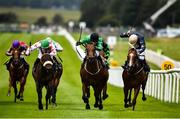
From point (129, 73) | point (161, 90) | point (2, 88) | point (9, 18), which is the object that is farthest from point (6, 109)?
point (9, 18)

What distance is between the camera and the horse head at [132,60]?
20859 mm

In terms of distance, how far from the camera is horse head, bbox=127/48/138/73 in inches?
821

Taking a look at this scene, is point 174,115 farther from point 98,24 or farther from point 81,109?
point 98,24

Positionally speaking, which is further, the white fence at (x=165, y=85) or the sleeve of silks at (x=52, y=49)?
the white fence at (x=165, y=85)

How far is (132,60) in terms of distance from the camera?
20891 mm

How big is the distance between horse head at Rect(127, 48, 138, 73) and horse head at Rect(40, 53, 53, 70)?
186cm

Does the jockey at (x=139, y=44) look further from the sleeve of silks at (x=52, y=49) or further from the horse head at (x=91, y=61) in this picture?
the sleeve of silks at (x=52, y=49)

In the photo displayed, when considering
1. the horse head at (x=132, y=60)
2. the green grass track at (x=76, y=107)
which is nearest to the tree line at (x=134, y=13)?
the green grass track at (x=76, y=107)

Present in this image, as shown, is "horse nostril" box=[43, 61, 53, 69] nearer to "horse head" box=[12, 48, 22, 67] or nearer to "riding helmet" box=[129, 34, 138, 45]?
"riding helmet" box=[129, 34, 138, 45]

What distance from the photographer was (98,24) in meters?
134

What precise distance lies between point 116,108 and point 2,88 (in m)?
9.38

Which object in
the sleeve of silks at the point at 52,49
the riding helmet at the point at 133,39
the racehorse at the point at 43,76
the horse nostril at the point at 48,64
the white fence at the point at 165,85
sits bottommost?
the white fence at the point at 165,85

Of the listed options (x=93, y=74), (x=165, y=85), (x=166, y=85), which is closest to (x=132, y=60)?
(x=93, y=74)

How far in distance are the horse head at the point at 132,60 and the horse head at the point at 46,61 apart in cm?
186
